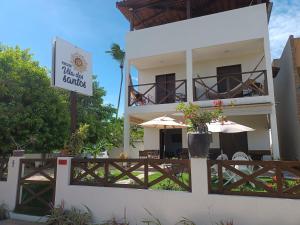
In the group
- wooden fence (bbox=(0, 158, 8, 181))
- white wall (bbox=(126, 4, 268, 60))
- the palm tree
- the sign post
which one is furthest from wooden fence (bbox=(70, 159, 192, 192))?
the palm tree

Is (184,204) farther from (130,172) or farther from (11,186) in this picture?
(11,186)

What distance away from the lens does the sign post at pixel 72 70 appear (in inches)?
283

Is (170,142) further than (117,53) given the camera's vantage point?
No

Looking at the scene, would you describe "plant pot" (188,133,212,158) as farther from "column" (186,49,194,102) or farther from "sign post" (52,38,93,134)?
"column" (186,49,194,102)

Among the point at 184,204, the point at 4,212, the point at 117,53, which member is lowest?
the point at 4,212

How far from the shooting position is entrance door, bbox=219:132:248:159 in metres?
13.0

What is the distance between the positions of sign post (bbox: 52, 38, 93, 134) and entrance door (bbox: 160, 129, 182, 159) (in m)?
7.54

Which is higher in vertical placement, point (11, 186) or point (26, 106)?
point (26, 106)

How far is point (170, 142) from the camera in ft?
49.4

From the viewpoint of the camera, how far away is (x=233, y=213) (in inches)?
204

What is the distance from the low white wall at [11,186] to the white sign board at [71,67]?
2.68 meters

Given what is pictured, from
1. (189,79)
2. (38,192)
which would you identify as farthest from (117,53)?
(38,192)

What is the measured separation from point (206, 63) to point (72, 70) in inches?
337

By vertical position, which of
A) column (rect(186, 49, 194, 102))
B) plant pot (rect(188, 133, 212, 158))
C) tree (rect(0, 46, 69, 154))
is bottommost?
plant pot (rect(188, 133, 212, 158))
